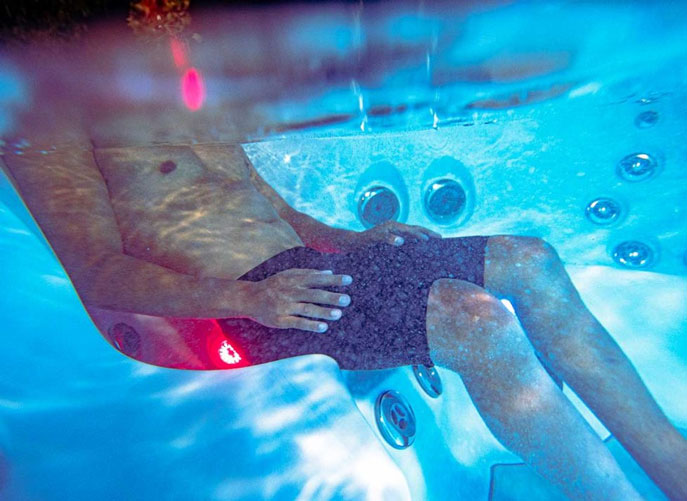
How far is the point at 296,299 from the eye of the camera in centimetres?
154

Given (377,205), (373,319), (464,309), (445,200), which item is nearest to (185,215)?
(373,319)

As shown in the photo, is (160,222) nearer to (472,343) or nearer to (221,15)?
(221,15)

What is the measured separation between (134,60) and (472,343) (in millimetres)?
1802

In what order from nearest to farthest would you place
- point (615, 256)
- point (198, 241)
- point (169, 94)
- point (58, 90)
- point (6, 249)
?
point (58, 90), point (169, 94), point (6, 249), point (198, 241), point (615, 256)

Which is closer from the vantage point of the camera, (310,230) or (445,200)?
(310,230)

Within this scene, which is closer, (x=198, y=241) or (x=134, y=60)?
(x=134, y=60)

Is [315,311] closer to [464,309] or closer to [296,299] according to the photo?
[296,299]

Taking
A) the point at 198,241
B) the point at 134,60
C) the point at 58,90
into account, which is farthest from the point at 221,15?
the point at 198,241

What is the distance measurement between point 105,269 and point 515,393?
198cm

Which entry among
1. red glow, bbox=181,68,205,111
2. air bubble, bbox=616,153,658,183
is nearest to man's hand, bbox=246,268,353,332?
red glow, bbox=181,68,205,111

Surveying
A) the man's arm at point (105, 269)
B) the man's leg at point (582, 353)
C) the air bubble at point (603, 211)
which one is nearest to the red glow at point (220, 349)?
the man's arm at point (105, 269)

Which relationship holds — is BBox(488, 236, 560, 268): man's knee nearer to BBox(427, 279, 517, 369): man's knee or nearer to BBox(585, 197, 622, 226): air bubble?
BBox(427, 279, 517, 369): man's knee

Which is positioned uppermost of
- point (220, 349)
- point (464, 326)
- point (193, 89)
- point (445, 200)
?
point (193, 89)

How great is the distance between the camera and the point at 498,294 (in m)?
1.97
